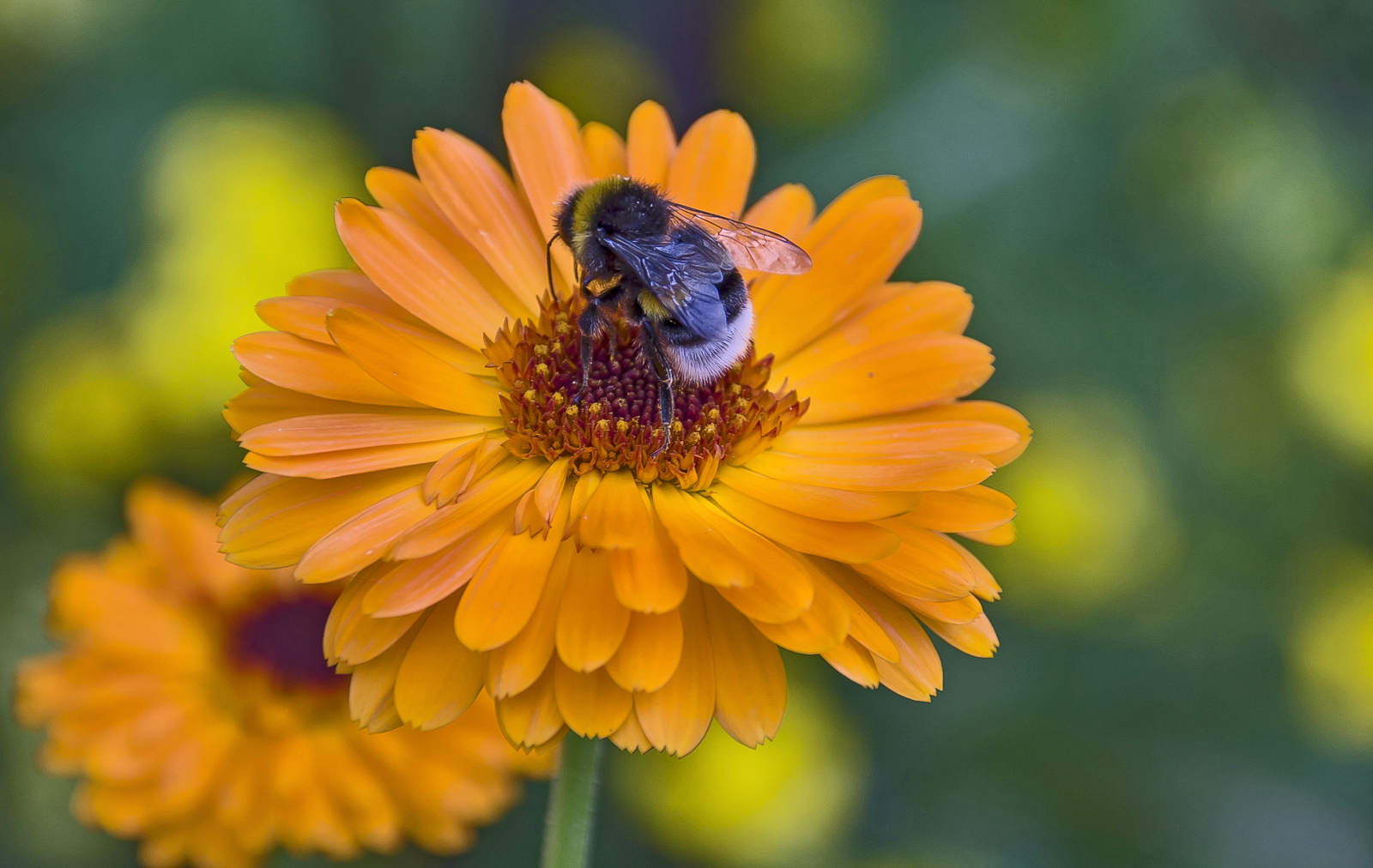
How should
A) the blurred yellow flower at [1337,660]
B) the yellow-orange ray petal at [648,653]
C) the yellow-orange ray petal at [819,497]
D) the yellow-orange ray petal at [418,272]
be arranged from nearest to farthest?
the yellow-orange ray petal at [648,653] < the yellow-orange ray petal at [819,497] < the yellow-orange ray petal at [418,272] < the blurred yellow flower at [1337,660]

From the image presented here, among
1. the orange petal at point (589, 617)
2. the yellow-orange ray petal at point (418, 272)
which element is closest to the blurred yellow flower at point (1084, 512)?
the yellow-orange ray petal at point (418, 272)

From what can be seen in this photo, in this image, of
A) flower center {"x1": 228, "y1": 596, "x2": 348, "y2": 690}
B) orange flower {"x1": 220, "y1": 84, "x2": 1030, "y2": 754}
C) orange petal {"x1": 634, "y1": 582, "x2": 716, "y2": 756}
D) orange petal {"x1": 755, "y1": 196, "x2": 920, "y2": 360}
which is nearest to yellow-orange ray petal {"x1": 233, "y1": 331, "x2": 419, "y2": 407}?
orange flower {"x1": 220, "y1": 84, "x2": 1030, "y2": 754}

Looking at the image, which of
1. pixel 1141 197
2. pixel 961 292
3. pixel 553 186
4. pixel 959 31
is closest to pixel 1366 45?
pixel 1141 197

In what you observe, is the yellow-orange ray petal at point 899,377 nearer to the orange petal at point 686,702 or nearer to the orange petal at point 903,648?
the orange petal at point 903,648

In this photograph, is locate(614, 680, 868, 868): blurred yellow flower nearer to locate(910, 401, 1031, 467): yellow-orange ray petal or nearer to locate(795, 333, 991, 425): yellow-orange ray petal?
locate(795, 333, 991, 425): yellow-orange ray petal

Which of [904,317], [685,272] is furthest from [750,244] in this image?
[904,317]

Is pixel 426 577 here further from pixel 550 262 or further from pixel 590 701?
pixel 550 262
